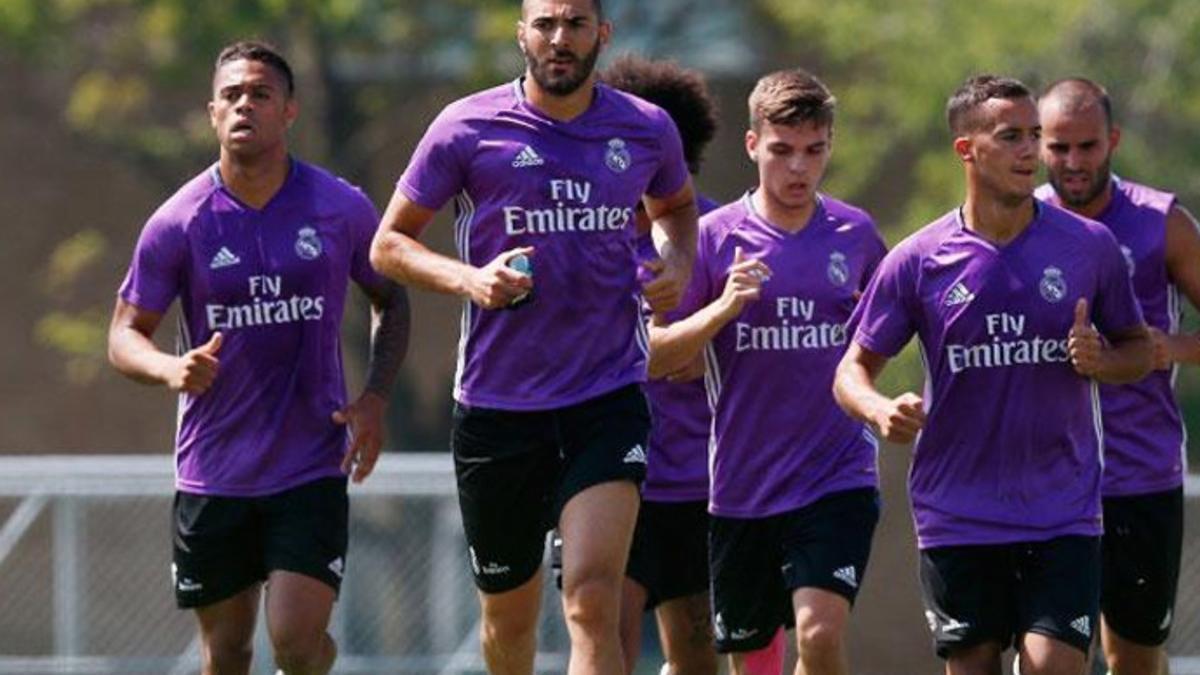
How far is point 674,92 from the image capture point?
11539mm

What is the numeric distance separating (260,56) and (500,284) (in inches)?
73.8

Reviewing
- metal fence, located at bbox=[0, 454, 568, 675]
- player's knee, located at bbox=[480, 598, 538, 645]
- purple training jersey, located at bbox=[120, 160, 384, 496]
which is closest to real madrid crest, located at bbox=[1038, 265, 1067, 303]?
player's knee, located at bbox=[480, 598, 538, 645]

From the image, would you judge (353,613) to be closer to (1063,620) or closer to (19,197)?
(1063,620)

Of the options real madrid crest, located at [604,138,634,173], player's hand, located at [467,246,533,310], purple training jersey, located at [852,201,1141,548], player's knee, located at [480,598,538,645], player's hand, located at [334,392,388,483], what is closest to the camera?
player's hand, located at [467,246,533,310]

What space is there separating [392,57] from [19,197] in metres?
4.21

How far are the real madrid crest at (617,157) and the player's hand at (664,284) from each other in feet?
1.08

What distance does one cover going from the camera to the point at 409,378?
27.5 metres

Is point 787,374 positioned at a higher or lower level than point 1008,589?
higher

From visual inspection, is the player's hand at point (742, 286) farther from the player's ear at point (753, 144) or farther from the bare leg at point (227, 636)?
the bare leg at point (227, 636)

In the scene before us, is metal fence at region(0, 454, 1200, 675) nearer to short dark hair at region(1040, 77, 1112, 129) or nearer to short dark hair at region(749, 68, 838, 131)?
short dark hair at region(749, 68, 838, 131)

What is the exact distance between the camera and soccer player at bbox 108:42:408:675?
423 inches

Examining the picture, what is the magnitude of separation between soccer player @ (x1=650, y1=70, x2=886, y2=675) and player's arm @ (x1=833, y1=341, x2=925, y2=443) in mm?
560

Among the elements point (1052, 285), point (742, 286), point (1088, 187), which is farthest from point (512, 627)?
point (1088, 187)

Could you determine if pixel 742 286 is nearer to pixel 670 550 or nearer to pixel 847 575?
pixel 847 575
